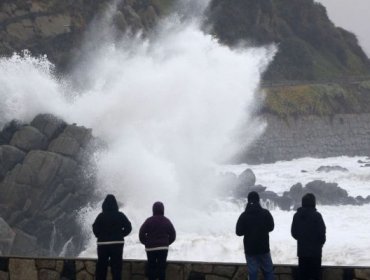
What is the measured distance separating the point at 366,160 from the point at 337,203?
27.9 metres

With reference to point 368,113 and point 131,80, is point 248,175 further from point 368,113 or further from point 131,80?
point 368,113

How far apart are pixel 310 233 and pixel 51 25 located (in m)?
48.2

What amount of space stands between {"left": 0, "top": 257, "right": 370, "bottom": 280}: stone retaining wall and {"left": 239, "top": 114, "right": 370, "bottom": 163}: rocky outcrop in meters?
47.1

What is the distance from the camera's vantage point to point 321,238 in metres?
9.69

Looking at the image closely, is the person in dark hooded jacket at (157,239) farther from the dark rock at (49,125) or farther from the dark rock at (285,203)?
the dark rock at (285,203)

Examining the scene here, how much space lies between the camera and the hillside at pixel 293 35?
73938mm

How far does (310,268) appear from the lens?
9.75 m

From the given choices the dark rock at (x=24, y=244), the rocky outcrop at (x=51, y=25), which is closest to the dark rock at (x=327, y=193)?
the dark rock at (x=24, y=244)

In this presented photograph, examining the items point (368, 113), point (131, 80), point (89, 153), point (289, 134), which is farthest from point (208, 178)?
point (368, 113)

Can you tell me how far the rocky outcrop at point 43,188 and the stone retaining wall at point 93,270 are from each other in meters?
8.85

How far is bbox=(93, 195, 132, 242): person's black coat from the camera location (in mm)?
A: 10086

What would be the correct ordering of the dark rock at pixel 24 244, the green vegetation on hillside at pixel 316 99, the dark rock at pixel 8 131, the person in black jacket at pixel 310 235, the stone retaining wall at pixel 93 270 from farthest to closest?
the green vegetation on hillside at pixel 316 99 < the dark rock at pixel 8 131 < the dark rock at pixel 24 244 < the stone retaining wall at pixel 93 270 < the person in black jacket at pixel 310 235

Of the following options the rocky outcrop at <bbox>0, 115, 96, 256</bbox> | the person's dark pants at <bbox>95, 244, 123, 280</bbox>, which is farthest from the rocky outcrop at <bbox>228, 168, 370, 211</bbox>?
the person's dark pants at <bbox>95, 244, 123, 280</bbox>

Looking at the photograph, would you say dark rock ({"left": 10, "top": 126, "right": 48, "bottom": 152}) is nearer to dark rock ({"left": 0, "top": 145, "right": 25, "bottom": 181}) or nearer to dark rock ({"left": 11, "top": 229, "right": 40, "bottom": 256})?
dark rock ({"left": 0, "top": 145, "right": 25, "bottom": 181})
